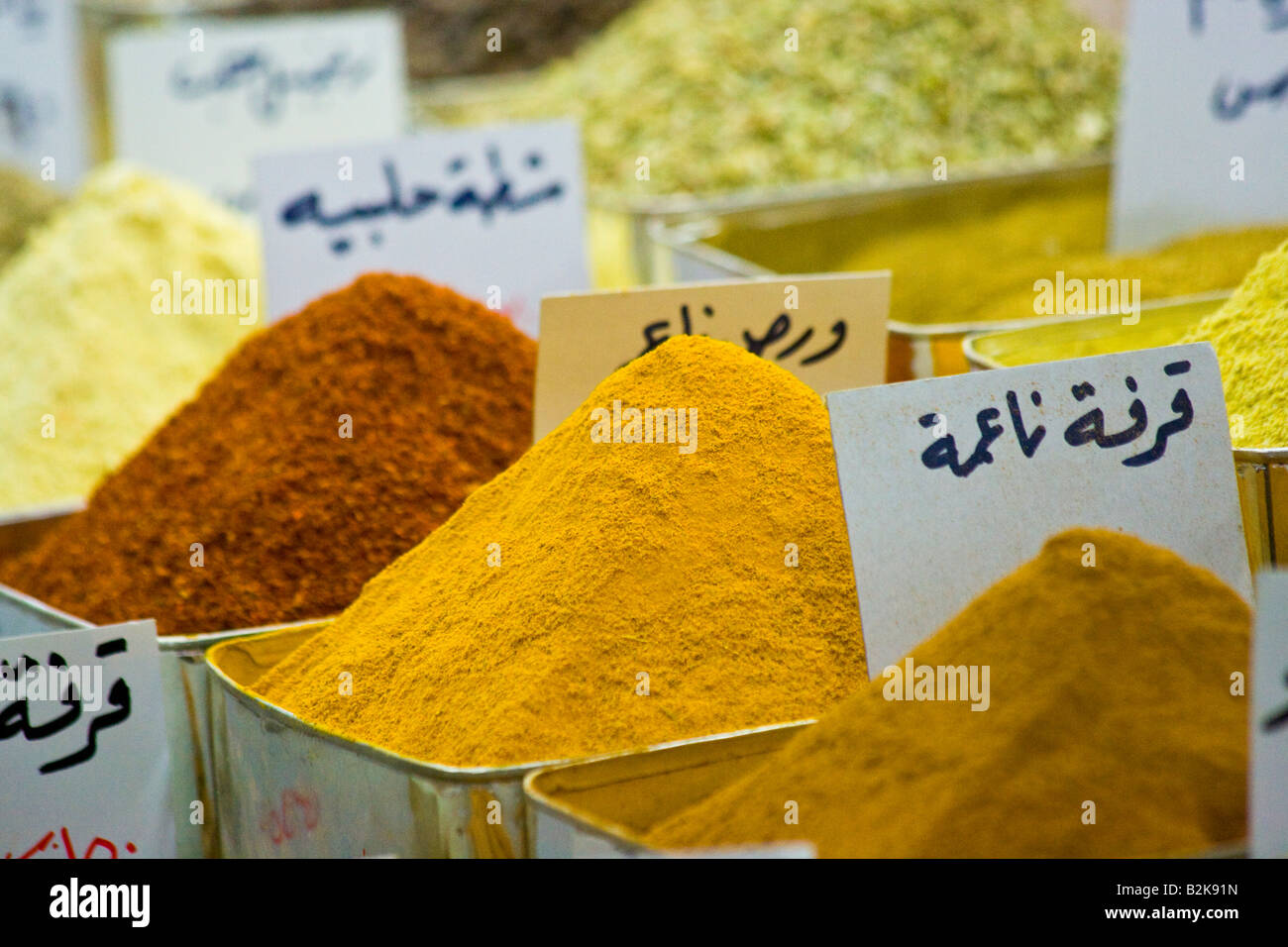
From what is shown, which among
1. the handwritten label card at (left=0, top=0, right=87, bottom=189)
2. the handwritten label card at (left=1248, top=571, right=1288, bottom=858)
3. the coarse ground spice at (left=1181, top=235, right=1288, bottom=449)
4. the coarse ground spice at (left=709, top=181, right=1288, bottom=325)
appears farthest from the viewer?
the handwritten label card at (left=0, top=0, right=87, bottom=189)

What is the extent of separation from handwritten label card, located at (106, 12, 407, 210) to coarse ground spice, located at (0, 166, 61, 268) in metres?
0.16

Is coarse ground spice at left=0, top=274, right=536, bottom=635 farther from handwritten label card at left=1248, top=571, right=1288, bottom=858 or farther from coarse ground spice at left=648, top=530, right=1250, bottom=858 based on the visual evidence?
handwritten label card at left=1248, top=571, right=1288, bottom=858

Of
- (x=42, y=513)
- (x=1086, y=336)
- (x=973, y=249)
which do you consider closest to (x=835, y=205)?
(x=973, y=249)

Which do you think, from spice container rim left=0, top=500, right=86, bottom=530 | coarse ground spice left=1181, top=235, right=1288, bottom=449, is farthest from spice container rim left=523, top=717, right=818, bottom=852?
spice container rim left=0, top=500, right=86, bottom=530

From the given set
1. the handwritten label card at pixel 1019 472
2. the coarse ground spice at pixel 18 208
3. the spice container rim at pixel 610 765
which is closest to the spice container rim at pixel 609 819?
the spice container rim at pixel 610 765

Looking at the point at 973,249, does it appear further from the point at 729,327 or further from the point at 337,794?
the point at 337,794

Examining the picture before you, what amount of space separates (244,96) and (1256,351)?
5.62 ft

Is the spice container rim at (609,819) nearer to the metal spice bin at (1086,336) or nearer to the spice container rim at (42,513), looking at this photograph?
the metal spice bin at (1086,336)

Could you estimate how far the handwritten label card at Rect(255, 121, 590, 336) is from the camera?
1376 mm

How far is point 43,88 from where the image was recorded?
225 cm

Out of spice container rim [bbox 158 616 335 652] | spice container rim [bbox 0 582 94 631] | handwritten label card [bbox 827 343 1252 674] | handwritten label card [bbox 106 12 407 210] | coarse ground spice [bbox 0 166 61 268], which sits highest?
handwritten label card [bbox 106 12 407 210]

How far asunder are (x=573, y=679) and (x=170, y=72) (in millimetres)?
1759
